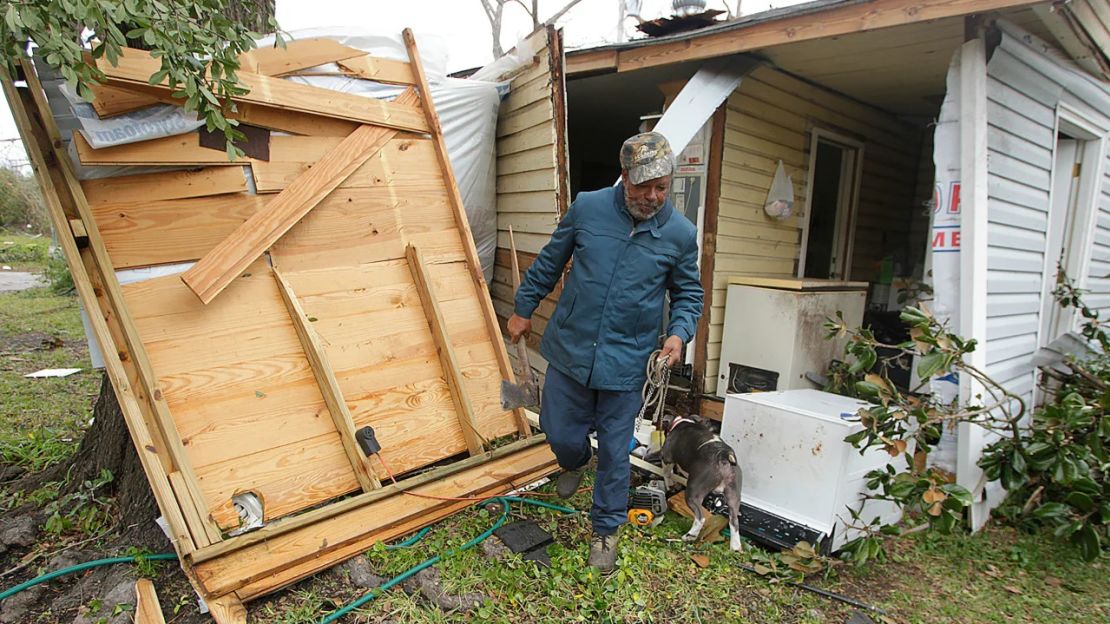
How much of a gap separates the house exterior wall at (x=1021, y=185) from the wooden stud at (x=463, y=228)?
314cm

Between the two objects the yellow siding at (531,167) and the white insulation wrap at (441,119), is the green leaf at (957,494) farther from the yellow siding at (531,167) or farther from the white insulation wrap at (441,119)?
the white insulation wrap at (441,119)

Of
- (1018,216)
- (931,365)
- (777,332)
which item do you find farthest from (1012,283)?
(931,365)

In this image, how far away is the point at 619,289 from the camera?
2.61m

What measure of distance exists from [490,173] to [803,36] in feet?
8.56

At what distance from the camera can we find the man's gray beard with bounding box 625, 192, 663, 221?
259 centimetres

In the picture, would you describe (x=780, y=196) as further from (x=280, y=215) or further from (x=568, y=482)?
→ (x=280, y=215)

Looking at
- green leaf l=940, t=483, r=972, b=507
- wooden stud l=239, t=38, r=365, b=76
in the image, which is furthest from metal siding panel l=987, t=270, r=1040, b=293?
wooden stud l=239, t=38, r=365, b=76

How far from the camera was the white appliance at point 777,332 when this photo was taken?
14.9 feet

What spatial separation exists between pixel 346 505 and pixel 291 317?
3.22 feet

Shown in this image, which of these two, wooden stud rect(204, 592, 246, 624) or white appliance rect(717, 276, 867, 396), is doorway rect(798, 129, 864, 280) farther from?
wooden stud rect(204, 592, 246, 624)

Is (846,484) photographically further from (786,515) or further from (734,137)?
(734,137)

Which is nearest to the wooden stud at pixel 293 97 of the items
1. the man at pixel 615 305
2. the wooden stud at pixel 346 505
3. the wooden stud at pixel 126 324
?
the wooden stud at pixel 126 324

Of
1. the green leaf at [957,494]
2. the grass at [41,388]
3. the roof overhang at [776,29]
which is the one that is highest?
the roof overhang at [776,29]

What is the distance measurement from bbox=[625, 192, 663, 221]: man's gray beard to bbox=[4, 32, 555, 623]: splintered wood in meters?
1.32
